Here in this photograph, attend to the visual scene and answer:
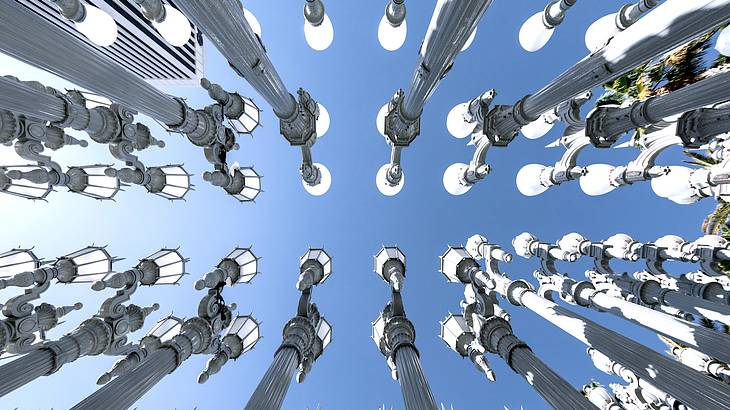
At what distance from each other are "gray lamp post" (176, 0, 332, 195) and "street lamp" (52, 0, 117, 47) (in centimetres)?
241

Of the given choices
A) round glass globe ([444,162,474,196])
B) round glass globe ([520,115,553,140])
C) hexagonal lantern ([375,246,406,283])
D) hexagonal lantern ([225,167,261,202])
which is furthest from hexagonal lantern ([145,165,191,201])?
round glass globe ([520,115,553,140])

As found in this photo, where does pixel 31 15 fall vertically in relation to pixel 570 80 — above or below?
below

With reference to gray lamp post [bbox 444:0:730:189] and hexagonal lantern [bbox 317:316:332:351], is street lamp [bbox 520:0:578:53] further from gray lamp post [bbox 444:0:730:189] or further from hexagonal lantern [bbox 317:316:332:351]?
hexagonal lantern [bbox 317:316:332:351]

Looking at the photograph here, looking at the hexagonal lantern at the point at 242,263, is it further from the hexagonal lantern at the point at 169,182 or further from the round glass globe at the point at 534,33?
the round glass globe at the point at 534,33

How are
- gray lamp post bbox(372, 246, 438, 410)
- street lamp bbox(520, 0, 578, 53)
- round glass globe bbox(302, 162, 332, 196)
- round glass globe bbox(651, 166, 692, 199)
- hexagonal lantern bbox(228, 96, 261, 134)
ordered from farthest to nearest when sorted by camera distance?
round glass globe bbox(302, 162, 332, 196) → hexagonal lantern bbox(228, 96, 261, 134) → round glass globe bbox(651, 166, 692, 199) → street lamp bbox(520, 0, 578, 53) → gray lamp post bbox(372, 246, 438, 410)

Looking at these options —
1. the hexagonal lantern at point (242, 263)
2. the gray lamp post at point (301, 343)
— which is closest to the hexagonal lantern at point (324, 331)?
the gray lamp post at point (301, 343)

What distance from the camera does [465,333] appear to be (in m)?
10.7

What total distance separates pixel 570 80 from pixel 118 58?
124 ft

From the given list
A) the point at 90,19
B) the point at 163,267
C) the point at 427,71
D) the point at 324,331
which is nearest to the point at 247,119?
the point at 90,19

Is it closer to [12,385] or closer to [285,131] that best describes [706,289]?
[285,131]

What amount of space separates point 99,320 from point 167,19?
8421 millimetres

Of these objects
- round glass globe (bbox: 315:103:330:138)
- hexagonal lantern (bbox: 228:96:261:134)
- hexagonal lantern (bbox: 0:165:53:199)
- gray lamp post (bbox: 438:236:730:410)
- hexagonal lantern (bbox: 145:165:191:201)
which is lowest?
gray lamp post (bbox: 438:236:730:410)

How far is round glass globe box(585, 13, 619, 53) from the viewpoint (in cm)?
964

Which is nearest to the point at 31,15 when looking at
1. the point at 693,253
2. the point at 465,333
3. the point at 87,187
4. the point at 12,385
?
the point at 87,187
